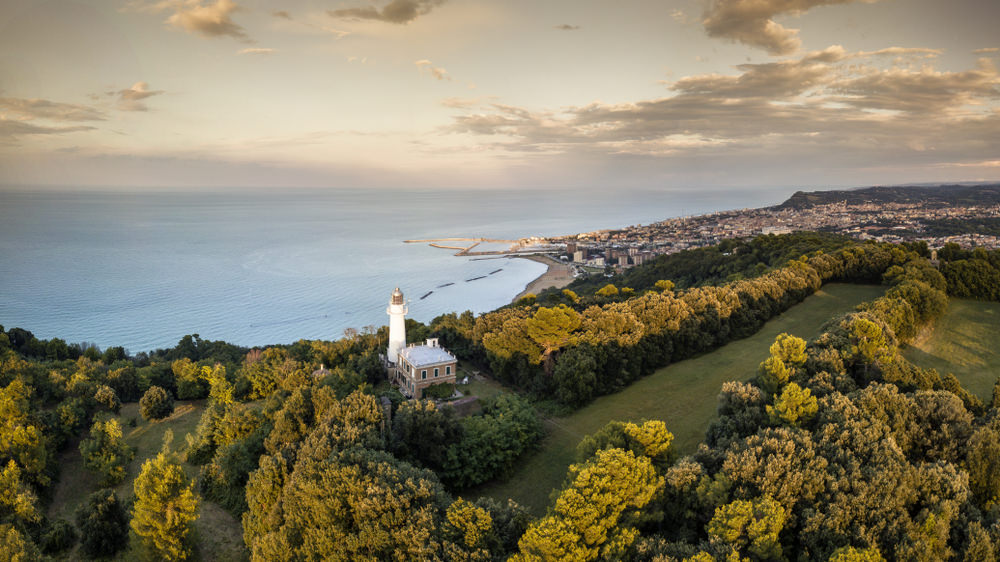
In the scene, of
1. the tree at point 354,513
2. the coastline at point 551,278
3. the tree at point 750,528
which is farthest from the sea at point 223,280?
the tree at point 750,528

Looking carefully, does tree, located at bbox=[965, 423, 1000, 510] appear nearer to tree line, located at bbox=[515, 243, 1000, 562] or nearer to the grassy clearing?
tree line, located at bbox=[515, 243, 1000, 562]

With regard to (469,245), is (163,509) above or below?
below

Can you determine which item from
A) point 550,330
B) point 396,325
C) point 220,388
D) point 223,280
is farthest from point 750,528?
point 223,280

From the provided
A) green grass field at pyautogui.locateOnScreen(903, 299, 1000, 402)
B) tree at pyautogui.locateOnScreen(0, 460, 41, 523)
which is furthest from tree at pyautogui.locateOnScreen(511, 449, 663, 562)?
green grass field at pyautogui.locateOnScreen(903, 299, 1000, 402)

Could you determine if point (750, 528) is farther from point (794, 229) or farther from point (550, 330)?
point (794, 229)

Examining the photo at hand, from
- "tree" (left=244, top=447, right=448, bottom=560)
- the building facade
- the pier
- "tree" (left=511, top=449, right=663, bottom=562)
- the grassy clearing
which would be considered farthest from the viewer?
the pier

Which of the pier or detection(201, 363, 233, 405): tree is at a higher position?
the pier

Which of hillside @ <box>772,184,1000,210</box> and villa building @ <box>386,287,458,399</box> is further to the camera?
hillside @ <box>772,184,1000,210</box>

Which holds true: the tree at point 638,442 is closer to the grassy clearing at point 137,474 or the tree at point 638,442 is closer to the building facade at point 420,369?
the building facade at point 420,369
